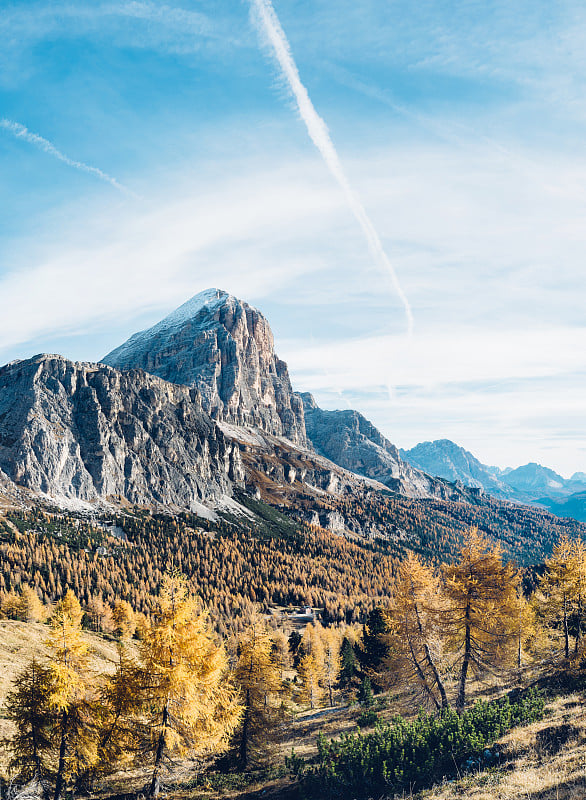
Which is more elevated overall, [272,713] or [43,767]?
[43,767]

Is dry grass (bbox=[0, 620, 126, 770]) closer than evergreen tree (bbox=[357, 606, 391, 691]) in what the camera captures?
Yes

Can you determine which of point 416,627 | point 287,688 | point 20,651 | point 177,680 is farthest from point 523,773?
point 20,651

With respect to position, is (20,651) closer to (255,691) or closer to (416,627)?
(255,691)

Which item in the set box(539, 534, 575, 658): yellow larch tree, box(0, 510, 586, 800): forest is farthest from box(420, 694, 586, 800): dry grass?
box(539, 534, 575, 658): yellow larch tree

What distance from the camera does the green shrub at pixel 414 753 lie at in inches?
831

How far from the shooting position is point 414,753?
72.7 feet

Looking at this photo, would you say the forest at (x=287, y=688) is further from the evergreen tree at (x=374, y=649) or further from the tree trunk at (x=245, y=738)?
the evergreen tree at (x=374, y=649)

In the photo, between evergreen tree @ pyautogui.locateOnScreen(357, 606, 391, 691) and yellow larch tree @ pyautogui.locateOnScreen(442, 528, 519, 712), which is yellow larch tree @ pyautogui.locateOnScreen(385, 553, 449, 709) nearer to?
yellow larch tree @ pyautogui.locateOnScreen(442, 528, 519, 712)

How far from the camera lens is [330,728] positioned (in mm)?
41000

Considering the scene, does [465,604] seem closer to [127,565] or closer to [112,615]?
[112,615]

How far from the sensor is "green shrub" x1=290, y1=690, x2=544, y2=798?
21.1 metres

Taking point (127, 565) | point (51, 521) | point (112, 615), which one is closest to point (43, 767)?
A: point (112, 615)

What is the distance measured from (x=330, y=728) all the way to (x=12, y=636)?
1551 inches

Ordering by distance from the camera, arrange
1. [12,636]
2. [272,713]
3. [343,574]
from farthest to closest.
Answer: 1. [343,574]
2. [12,636]
3. [272,713]
